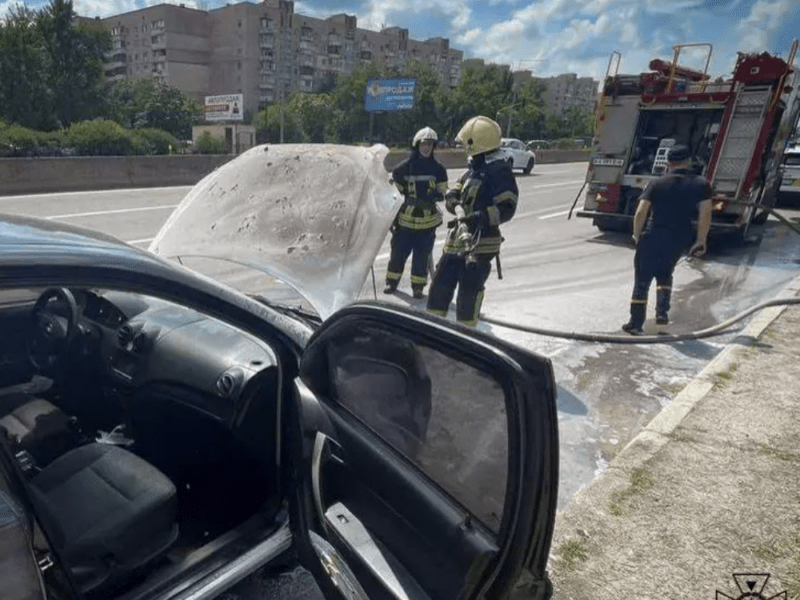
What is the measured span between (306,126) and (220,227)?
43.8 m

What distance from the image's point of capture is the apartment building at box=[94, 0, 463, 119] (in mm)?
69125

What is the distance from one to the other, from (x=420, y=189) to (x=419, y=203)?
5.7 inches

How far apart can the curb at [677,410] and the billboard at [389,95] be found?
35.7 metres

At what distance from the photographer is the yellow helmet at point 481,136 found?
4082 millimetres

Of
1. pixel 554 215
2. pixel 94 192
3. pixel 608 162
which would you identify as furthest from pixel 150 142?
pixel 608 162

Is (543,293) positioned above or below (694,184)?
below

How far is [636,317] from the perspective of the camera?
5.20 metres

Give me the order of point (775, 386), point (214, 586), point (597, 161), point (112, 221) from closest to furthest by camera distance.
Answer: point (214, 586) < point (775, 386) < point (112, 221) < point (597, 161)

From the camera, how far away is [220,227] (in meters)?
2.36

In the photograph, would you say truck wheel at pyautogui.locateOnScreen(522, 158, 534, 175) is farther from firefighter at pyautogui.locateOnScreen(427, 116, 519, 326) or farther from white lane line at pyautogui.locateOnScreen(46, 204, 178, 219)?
firefighter at pyautogui.locateOnScreen(427, 116, 519, 326)

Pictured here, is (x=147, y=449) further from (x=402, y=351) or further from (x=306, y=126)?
(x=306, y=126)

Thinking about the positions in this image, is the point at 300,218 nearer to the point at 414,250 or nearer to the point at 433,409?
the point at 433,409

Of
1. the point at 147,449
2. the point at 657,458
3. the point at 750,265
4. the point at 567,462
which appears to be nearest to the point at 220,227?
the point at 147,449

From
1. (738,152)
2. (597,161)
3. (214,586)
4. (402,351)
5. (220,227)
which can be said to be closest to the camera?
(402,351)
